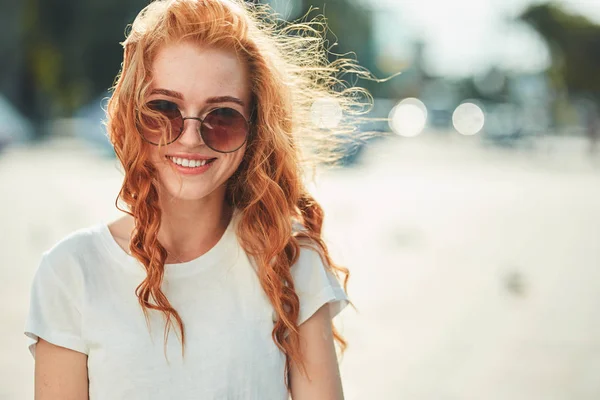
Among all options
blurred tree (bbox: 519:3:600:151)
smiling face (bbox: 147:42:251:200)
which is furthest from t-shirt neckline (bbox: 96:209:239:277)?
blurred tree (bbox: 519:3:600:151)

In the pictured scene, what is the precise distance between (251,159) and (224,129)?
10.6 inches

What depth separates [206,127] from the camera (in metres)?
2.32

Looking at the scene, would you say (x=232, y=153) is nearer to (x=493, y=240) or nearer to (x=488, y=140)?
(x=493, y=240)

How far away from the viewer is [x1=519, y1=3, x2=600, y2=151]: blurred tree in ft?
175

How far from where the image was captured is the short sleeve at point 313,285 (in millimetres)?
2365

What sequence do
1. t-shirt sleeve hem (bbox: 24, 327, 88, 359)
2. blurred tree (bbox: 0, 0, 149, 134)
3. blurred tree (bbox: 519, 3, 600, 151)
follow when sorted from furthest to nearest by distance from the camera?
blurred tree (bbox: 519, 3, 600, 151) < blurred tree (bbox: 0, 0, 149, 134) < t-shirt sleeve hem (bbox: 24, 327, 88, 359)

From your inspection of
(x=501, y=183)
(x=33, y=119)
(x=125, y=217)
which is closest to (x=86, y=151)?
(x=501, y=183)

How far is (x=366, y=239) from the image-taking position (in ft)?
36.2

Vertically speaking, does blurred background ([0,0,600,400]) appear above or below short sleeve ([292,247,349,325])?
below

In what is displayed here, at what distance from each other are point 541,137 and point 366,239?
3035 centimetres

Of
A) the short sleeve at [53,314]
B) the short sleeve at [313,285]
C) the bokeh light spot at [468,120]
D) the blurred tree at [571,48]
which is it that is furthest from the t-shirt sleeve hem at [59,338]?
the blurred tree at [571,48]

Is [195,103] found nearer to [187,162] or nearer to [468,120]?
[187,162]

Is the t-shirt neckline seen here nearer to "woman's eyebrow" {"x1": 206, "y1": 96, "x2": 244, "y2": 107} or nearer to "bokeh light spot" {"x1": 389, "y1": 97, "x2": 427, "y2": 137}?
"woman's eyebrow" {"x1": 206, "y1": 96, "x2": 244, "y2": 107}

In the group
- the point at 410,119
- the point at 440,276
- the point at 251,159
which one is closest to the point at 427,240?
the point at 440,276
